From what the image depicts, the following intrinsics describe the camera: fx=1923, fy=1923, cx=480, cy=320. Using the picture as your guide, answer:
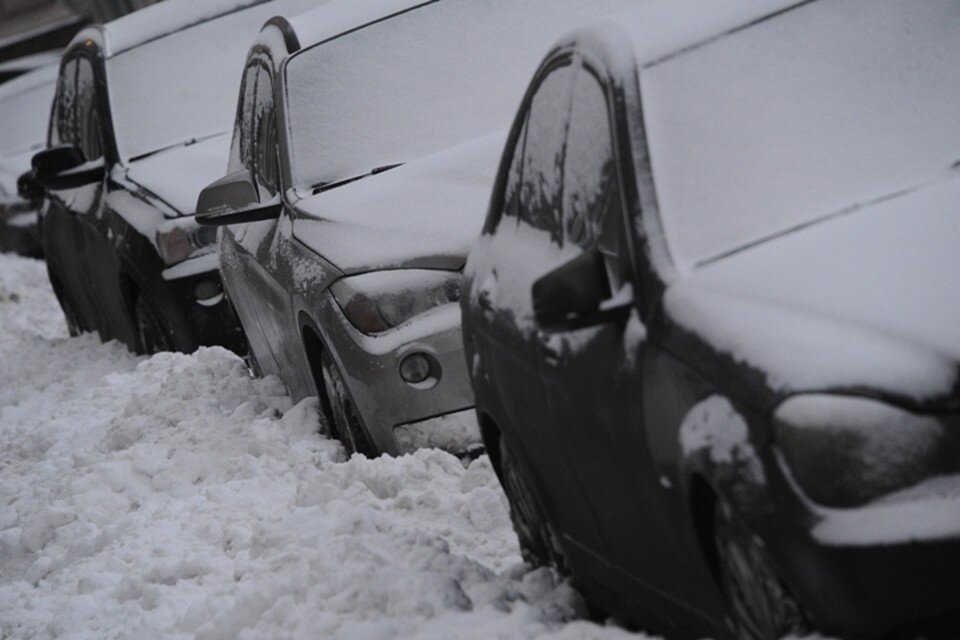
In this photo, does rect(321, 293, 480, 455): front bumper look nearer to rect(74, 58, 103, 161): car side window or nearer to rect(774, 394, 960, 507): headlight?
rect(774, 394, 960, 507): headlight

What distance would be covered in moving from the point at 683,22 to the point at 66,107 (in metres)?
8.50

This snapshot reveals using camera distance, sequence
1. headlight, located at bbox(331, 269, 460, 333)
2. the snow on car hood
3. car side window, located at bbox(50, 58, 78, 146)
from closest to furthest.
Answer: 1. headlight, located at bbox(331, 269, 460, 333)
2. the snow on car hood
3. car side window, located at bbox(50, 58, 78, 146)

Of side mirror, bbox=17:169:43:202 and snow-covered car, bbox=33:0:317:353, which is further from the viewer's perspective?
side mirror, bbox=17:169:43:202

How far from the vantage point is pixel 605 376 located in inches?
164

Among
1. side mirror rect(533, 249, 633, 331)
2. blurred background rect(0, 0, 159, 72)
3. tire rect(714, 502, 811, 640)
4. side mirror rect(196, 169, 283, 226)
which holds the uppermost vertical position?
side mirror rect(533, 249, 633, 331)

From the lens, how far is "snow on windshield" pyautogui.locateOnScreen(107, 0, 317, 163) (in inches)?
447

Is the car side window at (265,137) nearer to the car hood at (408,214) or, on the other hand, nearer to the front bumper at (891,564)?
the car hood at (408,214)

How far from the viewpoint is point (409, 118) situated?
25.8 ft

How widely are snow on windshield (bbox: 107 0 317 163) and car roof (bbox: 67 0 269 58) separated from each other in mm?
161

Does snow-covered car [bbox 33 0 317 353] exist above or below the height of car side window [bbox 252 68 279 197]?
below

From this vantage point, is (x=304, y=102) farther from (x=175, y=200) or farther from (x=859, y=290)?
(x=859, y=290)

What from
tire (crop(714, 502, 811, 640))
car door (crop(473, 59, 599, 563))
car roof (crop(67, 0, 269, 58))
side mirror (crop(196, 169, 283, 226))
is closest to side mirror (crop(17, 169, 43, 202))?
A: car roof (crop(67, 0, 269, 58))

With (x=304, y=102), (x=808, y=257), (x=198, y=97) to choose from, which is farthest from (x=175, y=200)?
(x=808, y=257)

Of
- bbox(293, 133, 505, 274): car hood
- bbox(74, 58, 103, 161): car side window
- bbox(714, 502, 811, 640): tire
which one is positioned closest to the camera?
bbox(714, 502, 811, 640): tire
